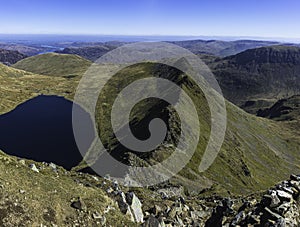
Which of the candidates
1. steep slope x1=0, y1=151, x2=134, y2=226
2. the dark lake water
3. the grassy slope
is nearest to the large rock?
steep slope x1=0, y1=151, x2=134, y2=226

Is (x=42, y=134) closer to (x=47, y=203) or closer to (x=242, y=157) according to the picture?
(x=242, y=157)

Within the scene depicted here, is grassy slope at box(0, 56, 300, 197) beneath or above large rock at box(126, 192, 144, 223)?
beneath

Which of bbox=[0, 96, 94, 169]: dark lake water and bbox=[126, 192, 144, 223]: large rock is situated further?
bbox=[0, 96, 94, 169]: dark lake water

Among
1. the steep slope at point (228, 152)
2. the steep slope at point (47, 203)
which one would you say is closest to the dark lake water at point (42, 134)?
the steep slope at point (228, 152)

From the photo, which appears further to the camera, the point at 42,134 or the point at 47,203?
the point at 42,134

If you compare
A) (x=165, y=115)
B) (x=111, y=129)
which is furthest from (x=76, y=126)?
(x=165, y=115)

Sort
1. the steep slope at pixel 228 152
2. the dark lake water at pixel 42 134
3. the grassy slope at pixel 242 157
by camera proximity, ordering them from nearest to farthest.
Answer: the steep slope at pixel 228 152
the grassy slope at pixel 242 157
the dark lake water at pixel 42 134

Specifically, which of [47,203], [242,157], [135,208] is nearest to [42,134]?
[242,157]

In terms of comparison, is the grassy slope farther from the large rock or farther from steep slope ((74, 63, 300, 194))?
the large rock

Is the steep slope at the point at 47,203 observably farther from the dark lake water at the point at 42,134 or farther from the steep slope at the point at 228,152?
the dark lake water at the point at 42,134
